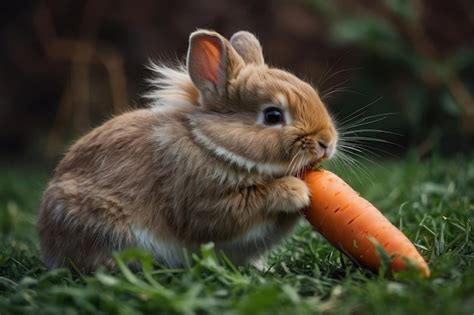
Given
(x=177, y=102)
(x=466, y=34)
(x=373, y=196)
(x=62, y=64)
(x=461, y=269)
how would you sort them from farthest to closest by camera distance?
(x=62, y=64)
(x=466, y=34)
(x=373, y=196)
(x=177, y=102)
(x=461, y=269)

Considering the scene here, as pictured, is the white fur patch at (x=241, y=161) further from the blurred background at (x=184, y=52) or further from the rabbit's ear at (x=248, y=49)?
the blurred background at (x=184, y=52)

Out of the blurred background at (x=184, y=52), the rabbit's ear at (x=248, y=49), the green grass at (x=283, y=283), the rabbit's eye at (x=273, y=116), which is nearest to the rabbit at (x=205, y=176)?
the rabbit's eye at (x=273, y=116)

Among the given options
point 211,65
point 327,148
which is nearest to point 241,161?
point 327,148

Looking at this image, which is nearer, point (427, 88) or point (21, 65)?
point (427, 88)

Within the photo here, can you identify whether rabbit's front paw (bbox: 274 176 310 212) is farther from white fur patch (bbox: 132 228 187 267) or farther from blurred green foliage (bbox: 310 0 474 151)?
blurred green foliage (bbox: 310 0 474 151)

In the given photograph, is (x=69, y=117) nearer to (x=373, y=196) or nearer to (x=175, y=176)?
(x=373, y=196)

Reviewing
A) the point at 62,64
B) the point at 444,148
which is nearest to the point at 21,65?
the point at 62,64
